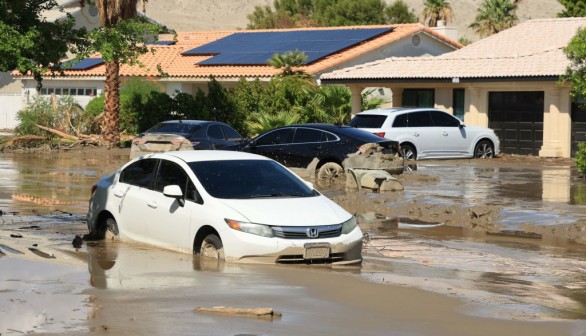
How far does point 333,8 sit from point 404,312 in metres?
90.5

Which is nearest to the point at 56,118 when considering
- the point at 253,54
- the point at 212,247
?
the point at 253,54

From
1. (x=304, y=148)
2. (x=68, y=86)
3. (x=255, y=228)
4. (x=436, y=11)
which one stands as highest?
(x=436, y=11)

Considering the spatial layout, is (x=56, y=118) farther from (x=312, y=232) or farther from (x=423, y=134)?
(x=312, y=232)

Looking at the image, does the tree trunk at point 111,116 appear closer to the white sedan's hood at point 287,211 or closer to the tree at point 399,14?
the white sedan's hood at point 287,211

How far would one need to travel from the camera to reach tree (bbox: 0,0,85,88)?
57.3ft

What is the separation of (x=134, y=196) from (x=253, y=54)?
3630 centimetres

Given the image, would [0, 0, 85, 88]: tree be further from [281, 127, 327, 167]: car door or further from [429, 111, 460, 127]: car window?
[429, 111, 460, 127]: car window

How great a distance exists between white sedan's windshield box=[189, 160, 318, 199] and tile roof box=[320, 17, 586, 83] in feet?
75.7

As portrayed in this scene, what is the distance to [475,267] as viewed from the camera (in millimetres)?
14914

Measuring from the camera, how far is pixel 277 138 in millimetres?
28734

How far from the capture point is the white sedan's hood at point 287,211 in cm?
1380

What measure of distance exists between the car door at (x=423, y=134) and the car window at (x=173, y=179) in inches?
814

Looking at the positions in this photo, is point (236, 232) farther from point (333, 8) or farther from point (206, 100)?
point (333, 8)

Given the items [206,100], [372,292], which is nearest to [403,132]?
[206,100]
